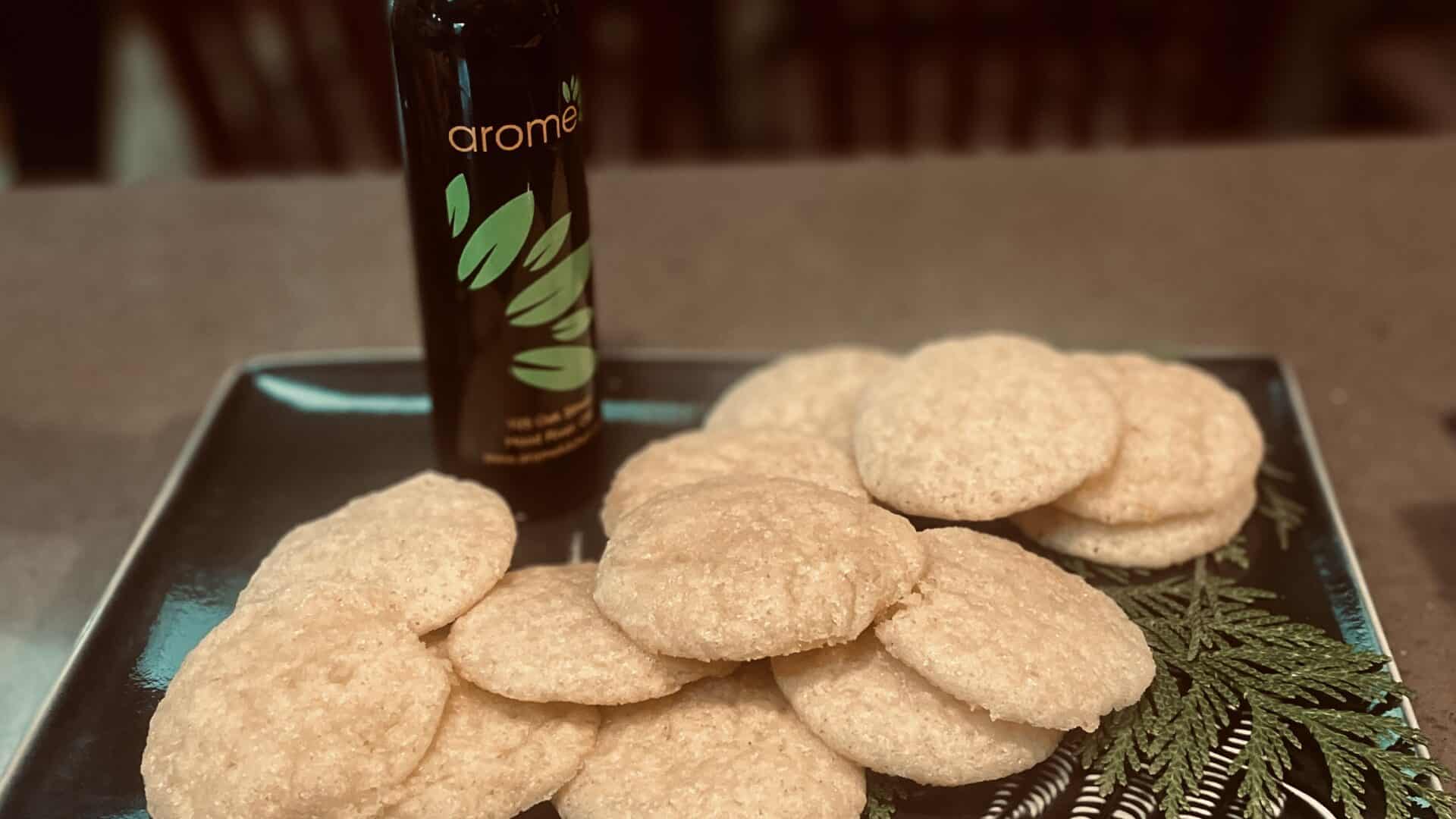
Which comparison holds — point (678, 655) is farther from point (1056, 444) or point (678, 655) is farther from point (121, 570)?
point (121, 570)

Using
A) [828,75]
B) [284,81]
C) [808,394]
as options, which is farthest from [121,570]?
[828,75]

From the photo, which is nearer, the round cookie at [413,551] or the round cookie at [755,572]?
the round cookie at [755,572]

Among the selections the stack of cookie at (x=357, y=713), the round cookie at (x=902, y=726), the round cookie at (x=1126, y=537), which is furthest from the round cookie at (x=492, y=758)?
the round cookie at (x=1126, y=537)

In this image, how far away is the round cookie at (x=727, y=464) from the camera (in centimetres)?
101

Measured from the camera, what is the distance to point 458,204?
0.95 meters

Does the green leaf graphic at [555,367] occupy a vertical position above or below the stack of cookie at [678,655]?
above

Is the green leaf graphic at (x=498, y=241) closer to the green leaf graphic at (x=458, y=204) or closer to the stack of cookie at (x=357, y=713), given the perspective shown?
the green leaf graphic at (x=458, y=204)

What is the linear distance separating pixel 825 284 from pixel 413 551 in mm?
961

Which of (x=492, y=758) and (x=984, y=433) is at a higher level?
(x=984, y=433)

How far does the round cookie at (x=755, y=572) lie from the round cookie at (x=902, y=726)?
44 mm

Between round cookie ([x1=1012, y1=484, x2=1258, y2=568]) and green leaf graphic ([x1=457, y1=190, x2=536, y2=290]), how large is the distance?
19.1 inches

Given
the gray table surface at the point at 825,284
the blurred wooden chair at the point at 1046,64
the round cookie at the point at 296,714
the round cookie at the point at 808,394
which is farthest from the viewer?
the blurred wooden chair at the point at 1046,64

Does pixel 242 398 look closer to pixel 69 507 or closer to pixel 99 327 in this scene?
pixel 69 507

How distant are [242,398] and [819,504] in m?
0.73
